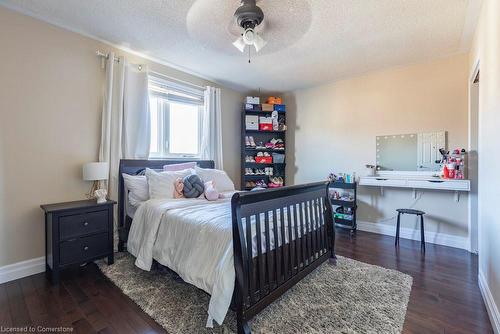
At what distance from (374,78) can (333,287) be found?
10.5 ft

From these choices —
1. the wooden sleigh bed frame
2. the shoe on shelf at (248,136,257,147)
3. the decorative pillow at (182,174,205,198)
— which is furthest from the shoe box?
the wooden sleigh bed frame

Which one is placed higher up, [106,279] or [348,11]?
[348,11]

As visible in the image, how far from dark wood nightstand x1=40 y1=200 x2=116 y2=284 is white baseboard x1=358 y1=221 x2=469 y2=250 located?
3608 mm

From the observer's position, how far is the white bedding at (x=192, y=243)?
1.49 metres

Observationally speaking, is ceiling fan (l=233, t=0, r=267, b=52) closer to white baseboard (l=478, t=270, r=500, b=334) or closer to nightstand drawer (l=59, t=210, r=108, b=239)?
nightstand drawer (l=59, t=210, r=108, b=239)

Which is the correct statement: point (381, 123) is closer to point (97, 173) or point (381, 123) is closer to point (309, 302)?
point (309, 302)

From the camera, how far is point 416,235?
131 inches

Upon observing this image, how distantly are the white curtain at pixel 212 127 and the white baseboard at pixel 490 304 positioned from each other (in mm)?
3352

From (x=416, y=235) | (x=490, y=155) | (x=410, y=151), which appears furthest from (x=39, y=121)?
(x=416, y=235)

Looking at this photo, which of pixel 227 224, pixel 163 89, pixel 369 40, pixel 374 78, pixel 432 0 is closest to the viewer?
pixel 227 224

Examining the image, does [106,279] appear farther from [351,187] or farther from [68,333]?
[351,187]

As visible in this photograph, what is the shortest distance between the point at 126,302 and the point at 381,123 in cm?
392

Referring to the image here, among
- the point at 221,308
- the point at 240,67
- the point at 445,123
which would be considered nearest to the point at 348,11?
the point at 240,67

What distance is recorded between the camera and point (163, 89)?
11.3 feet
